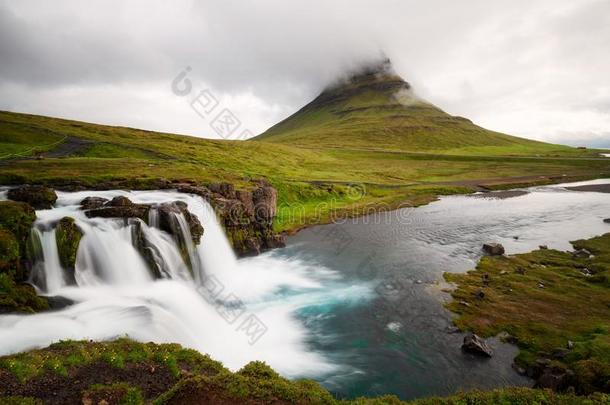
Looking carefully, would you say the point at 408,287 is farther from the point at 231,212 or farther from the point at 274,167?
the point at 274,167

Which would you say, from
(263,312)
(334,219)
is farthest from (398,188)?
(263,312)

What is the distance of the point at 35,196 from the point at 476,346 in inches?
1531

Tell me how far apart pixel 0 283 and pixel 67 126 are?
381ft

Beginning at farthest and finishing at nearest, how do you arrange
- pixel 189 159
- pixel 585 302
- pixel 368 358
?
pixel 189 159 < pixel 585 302 < pixel 368 358

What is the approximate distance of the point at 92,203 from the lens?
34281 millimetres

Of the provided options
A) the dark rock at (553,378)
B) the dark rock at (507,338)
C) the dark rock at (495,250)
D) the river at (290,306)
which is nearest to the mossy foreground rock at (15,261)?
the river at (290,306)

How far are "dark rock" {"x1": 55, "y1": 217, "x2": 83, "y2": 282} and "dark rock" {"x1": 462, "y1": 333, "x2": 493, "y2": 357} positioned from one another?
91.9ft

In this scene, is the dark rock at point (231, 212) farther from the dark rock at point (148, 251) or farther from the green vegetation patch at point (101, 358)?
the green vegetation patch at point (101, 358)

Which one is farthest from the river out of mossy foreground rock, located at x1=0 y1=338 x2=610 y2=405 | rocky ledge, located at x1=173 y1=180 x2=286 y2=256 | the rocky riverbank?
mossy foreground rock, located at x1=0 y1=338 x2=610 y2=405

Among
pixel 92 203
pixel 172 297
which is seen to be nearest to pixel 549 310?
pixel 172 297

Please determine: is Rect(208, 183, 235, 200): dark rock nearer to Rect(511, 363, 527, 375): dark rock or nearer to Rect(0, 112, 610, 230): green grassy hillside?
Rect(0, 112, 610, 230): green grassy hillside

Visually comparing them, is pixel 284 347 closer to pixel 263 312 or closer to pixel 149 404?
pixel 263 312

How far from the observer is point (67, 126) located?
383 feet

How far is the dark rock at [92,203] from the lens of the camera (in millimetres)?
33688
